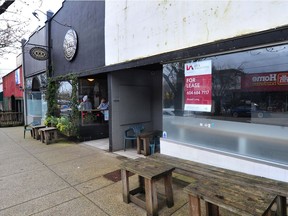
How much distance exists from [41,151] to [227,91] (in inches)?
223

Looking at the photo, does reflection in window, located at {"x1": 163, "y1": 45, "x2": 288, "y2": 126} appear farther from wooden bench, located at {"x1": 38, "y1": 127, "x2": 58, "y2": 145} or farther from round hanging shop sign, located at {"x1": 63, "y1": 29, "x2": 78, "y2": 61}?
wooden bench, located at {"x1": 38, "y1": 127, "x2": 58, "y2": 145}

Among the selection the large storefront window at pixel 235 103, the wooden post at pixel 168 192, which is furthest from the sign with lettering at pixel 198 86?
the wooden post at pixel 168 192

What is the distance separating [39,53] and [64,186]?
6.76m

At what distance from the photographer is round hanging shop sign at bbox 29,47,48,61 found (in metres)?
8.31

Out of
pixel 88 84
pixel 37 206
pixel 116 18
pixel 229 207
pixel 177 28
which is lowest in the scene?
pixel 37 206

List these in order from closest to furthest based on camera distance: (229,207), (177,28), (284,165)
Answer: (229,207) < (284,165) < (177,28)

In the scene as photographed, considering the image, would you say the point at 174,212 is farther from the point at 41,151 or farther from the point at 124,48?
the point at 41,151

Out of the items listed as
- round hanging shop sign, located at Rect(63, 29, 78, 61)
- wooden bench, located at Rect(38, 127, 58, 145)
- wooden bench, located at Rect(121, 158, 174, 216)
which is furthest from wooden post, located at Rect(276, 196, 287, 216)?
round hanging shop sign, located at Rect(63, 29, 78, 61)

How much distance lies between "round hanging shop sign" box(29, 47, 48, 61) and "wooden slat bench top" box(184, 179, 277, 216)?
27.5 feet

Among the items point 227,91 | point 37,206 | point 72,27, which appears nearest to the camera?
point 37,206

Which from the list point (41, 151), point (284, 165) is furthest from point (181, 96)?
point (41, 151)

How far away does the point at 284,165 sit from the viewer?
9.12 feet

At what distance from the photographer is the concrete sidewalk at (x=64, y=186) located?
300cm

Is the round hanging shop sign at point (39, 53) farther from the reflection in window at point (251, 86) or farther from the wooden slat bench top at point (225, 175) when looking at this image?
the reflection in window at point (251, 86)
